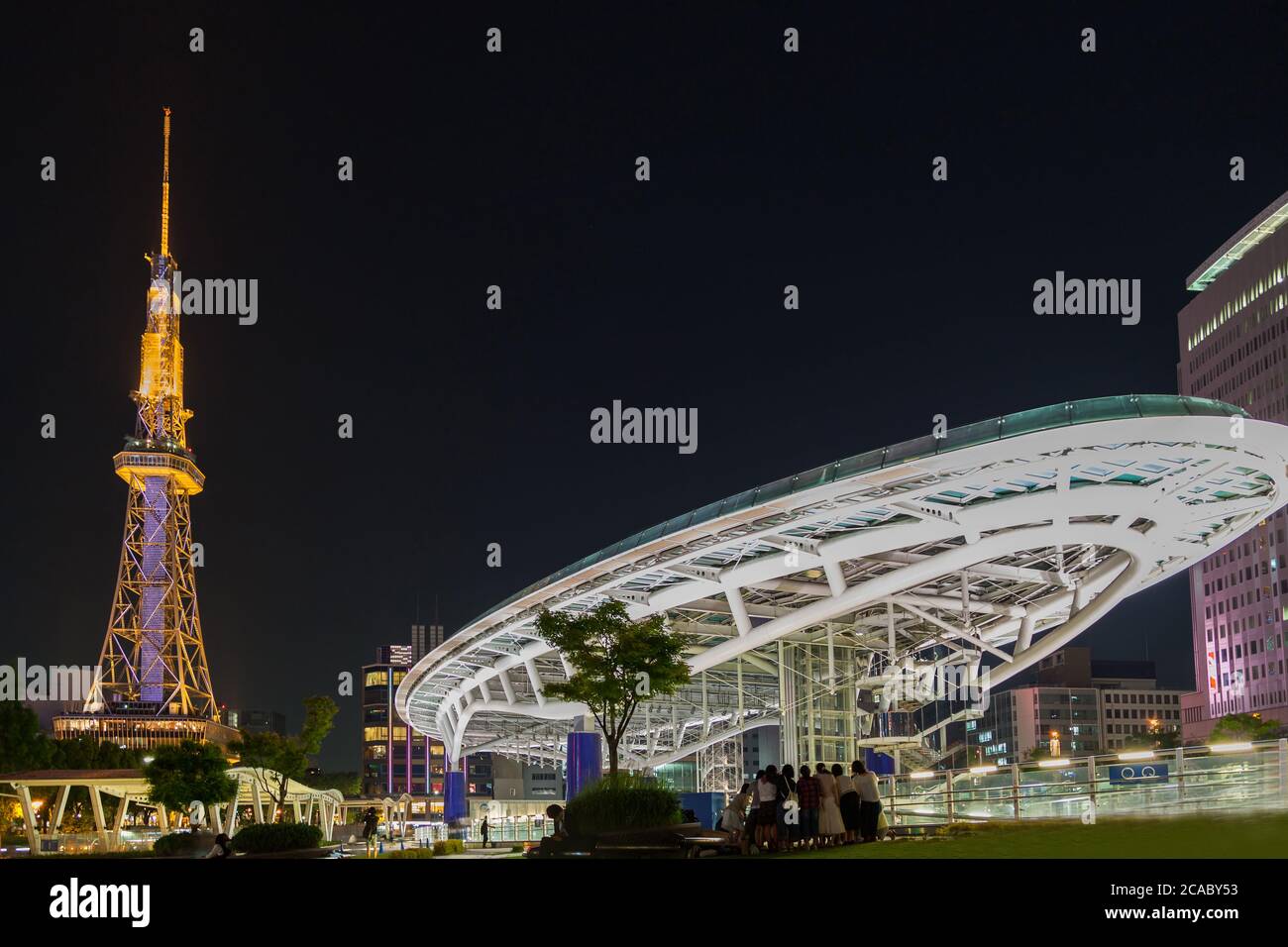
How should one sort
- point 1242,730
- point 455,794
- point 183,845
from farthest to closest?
point 1242,730 < point 455,794 < point 183,845

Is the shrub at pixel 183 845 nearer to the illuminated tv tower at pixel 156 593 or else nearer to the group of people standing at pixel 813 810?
the group of people standing at pixel 813 810

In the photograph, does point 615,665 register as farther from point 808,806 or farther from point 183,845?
point 183,845

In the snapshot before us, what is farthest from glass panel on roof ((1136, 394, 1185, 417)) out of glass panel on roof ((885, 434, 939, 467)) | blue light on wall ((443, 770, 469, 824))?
blue light on wall ((443, 770, 469, 824))

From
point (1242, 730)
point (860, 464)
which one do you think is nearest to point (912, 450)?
point (860, 464)

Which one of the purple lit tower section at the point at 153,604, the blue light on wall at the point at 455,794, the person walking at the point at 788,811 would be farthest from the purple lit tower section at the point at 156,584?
the person walking at the point at 788,811

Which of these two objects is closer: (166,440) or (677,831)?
(677,831)
